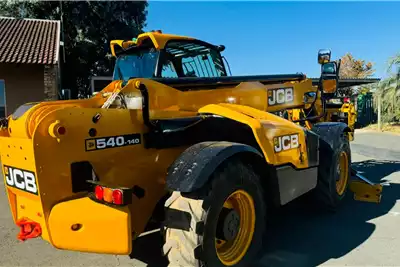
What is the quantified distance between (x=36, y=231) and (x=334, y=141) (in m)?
3.70

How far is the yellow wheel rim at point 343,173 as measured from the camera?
5.44 metres

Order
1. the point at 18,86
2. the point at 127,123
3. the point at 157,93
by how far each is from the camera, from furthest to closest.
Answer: the point at 18,86
the point at 157,93
the point at 127,123

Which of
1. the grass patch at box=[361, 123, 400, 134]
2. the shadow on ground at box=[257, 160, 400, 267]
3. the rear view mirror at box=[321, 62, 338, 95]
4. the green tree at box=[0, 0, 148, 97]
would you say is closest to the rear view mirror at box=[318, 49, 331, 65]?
the rear view mirror at box=[321, 62, 338, 95]

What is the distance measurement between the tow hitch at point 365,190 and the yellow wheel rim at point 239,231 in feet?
9.21

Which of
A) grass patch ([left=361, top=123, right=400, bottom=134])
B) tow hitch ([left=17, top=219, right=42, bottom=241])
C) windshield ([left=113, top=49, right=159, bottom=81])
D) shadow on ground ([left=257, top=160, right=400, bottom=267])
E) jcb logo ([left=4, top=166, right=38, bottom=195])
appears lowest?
grass patch ([left=361, top=123, right=400, bottom=134])

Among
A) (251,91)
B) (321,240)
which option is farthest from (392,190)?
(251,91)

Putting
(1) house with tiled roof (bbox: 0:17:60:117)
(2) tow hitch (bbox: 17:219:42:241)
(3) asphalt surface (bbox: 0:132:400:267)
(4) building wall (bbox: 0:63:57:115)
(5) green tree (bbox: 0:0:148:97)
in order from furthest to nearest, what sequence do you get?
(5) green tree (bbox: 0:0:148:97), (4) building wall (bbox: 0:63:57:115), (1) house with tiled roof (bbox: 0:17:60:117), (3) asphalt surface (bbox: 0:132:400:267), (2) tow hitch (bbox: 17:219:42:241)

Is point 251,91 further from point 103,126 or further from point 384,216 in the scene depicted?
point 384,216

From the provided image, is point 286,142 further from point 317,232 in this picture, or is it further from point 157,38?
point 157,38

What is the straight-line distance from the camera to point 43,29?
59.9ft

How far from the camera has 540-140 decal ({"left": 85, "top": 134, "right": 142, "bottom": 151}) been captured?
2.90 meters

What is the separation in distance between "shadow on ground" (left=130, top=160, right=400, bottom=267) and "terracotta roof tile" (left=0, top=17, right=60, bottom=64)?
11.9 meters

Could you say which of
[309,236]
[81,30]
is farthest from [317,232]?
[81,30]

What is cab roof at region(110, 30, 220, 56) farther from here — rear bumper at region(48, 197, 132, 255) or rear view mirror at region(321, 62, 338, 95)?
rear view mirror at region(321, 62, 338, 95)
